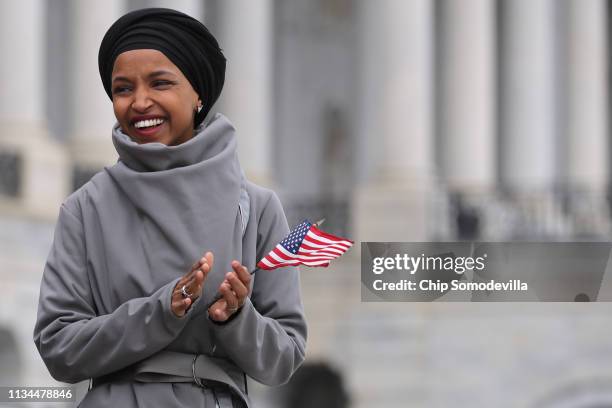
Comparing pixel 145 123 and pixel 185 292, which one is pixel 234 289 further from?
pixel 145 123

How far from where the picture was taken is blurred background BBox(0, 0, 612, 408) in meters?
34.9

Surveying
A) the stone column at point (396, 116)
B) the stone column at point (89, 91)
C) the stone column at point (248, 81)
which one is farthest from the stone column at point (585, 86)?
the stone column at point (89, 91)

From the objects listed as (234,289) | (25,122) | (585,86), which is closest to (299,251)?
(234,289)

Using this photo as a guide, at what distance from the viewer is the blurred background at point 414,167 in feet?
115

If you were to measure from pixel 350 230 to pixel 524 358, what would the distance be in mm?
6774

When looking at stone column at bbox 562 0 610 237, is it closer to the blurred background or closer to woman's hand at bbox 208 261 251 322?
the blurred background

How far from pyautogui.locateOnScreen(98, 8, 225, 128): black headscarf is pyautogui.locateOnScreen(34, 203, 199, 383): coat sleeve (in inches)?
25.7

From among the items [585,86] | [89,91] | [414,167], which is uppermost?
[585,86]

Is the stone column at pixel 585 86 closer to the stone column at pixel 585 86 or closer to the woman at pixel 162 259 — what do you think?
the stone column at pixel 585 86

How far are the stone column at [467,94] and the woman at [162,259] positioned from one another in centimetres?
4136

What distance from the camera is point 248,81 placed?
148 feet

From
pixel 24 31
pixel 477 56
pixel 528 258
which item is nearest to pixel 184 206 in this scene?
pixel 528 258

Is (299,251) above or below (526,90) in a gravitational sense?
below

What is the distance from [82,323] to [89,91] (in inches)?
1335
